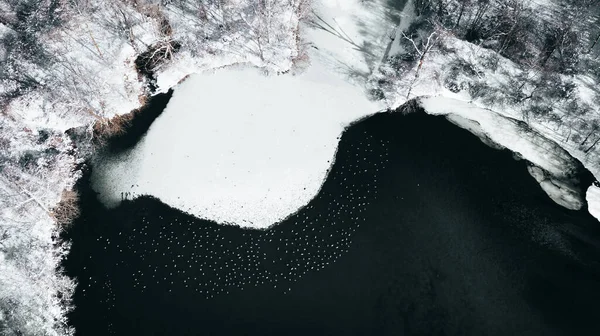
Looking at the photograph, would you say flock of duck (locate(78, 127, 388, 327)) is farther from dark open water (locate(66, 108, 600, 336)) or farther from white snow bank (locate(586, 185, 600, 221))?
white snow bank (locate(586, 185, 600, 221))

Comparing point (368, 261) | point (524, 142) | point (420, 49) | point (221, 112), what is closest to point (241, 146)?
point (221, 112)

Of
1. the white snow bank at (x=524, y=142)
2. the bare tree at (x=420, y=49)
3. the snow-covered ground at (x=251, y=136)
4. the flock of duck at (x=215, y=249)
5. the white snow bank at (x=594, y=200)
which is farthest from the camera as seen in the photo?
the bare tree at (x=420, y=49)

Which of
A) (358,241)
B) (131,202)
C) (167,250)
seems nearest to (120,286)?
(167,250)

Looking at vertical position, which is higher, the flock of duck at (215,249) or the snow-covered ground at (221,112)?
the snow-covered ground at (221,112)

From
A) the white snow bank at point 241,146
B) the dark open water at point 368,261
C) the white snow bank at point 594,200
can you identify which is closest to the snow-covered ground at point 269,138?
the white snow bank at point 241,146

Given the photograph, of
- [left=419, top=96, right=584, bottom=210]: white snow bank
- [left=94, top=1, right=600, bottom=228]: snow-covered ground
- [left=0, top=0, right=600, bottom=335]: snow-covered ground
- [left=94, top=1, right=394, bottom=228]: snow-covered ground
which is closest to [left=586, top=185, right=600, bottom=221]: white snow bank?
[left=0, top=0, right=600, bottom=335]: snow-covered ground

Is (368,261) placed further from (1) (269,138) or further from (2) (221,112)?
(2) (221,112)

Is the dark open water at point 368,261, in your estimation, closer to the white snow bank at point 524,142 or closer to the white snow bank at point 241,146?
the white snow bank at point 524,142
